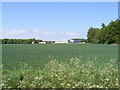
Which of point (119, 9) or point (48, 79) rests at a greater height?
point (119, 9)

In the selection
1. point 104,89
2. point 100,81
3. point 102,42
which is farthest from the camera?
point 102,42

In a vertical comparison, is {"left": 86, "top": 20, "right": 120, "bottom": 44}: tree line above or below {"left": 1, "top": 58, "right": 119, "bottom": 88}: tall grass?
above

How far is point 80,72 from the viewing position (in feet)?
19.8

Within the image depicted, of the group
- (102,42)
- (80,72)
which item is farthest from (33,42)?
(80,72)

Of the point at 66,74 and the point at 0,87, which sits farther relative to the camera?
the point at 66,74

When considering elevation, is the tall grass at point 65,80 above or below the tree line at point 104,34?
below

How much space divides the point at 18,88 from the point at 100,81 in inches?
63.8


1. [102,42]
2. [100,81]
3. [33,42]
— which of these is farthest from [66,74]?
[102,42]

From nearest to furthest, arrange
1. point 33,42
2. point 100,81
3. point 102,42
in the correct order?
point 100,81
point 33,42
point 102,42

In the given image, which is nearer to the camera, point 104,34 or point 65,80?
point 65,80

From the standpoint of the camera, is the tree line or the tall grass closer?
the tall grass

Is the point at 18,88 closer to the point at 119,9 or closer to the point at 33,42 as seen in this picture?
the point at 119,9

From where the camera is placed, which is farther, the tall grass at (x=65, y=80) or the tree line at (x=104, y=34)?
the tree line at (x=104, y=34)

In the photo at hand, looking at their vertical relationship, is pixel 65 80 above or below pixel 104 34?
below
